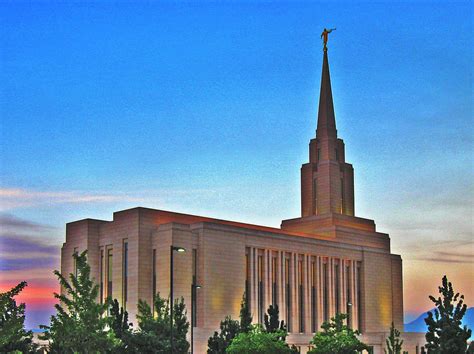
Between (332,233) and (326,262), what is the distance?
443cm

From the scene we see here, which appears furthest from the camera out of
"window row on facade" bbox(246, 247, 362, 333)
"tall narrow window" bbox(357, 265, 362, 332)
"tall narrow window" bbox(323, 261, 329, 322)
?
"tall narrow window" bbox(357, 265, 362, 332)

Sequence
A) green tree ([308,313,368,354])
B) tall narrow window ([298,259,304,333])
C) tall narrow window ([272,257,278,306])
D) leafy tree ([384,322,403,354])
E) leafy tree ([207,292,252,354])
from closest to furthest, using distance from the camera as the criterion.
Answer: green tree ([308,313,368,354])
leafy tree ([207,292,252,354])
leafy tree ([384,322,403,354])
tall narrow window ([272,257,278,306])
tall narrow window ([298,259,304,333])

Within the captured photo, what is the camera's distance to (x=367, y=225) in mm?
103375

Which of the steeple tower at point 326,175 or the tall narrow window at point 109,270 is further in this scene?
the steeple tower at point 326,175

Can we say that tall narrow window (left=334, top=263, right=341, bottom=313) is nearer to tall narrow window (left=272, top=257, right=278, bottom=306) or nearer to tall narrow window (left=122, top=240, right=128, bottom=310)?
tall narrow window (left=272, top=257, right=278, bottom=306)

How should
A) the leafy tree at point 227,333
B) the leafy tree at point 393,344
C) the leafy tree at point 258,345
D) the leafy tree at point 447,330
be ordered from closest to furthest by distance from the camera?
the leafy tree at point 447,330, the leafy tree at point 258,345, the leafy tree at point 227,333, the leafy tree at point 393,344

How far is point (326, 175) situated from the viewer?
10044cm

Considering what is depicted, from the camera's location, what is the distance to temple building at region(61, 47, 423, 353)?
81000 millimetres

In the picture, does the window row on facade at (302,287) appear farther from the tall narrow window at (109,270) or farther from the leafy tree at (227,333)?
the tall narrow window at (109,270)

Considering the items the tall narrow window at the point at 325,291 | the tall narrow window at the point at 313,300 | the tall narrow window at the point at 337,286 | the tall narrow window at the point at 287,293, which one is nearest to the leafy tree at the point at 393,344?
the tall narrow window at the point at 313,300

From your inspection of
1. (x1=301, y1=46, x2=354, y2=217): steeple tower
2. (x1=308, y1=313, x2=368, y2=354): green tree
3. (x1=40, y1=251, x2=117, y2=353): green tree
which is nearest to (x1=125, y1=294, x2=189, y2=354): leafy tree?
(x1=308, y1=313, x2=368, y2=354): green tree

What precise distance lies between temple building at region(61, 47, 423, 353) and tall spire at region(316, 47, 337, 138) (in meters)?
0.14

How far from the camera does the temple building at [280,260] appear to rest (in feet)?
266

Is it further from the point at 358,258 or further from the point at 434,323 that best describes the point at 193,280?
the point at 434,323
